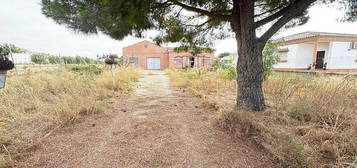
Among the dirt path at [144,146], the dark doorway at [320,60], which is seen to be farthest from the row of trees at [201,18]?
the dark doorway at [320,60]

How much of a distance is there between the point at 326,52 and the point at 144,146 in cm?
1451

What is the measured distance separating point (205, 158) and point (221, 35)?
11.8 feet

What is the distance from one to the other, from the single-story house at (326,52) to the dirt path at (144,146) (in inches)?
401

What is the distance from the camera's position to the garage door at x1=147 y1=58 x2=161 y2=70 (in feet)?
62.6

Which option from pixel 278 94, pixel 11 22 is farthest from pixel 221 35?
pixel 11 22

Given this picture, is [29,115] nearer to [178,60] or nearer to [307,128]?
[307,128]

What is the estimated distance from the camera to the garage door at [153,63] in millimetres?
19094

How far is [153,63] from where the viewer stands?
19.2 metres

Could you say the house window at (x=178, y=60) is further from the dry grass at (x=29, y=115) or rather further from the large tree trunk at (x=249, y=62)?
the large tree trunk at (x=249, y=62)

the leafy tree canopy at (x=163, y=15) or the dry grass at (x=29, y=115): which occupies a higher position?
the leafy tree canopy at (x=163, y=15)

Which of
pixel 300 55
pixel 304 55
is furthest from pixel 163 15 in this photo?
pixel 304 55

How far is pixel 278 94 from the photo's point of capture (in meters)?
2.75

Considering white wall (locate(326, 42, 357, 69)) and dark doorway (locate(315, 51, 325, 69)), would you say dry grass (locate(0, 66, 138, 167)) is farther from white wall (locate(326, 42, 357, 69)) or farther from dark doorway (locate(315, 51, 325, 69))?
dark doorway (locate(315, 51, 325, 69))

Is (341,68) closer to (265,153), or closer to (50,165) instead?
(265,153)
